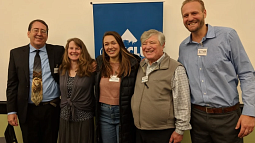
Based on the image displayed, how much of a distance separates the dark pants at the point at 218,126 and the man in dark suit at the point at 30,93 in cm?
172

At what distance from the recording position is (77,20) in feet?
7.60

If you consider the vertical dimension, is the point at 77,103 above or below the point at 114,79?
below

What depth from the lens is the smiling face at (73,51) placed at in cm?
184

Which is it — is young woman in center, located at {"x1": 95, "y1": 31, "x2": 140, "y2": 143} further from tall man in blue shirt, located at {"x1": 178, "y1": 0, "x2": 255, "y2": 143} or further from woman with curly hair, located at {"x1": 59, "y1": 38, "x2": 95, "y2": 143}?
tall man in blue shirt, located at {"x1": 178, "y1": 0, "x2": 255, "y2": 143}

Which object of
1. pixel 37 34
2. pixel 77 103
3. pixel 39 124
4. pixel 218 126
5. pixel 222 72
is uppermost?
pixel 37 34

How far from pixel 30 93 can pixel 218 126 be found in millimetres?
2134

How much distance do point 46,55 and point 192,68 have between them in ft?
5.91

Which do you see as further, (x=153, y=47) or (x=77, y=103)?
(x=77, y=103)

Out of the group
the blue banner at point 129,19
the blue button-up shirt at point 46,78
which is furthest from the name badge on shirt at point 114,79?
the blue button-up shirt at point 46,78

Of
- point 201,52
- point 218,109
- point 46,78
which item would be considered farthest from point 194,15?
point 46,78

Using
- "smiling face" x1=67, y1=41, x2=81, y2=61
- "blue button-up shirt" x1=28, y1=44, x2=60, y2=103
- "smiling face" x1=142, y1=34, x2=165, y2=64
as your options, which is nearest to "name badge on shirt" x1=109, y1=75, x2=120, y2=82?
"smiling face" x1=142, y1=34, x2=165, y2=64

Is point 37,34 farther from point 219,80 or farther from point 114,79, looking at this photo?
point 219,80

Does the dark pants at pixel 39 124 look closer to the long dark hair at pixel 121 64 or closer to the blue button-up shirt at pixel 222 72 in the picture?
the long dark hair at pixel 121 64

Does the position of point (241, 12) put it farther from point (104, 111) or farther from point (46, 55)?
point (46, 55)
